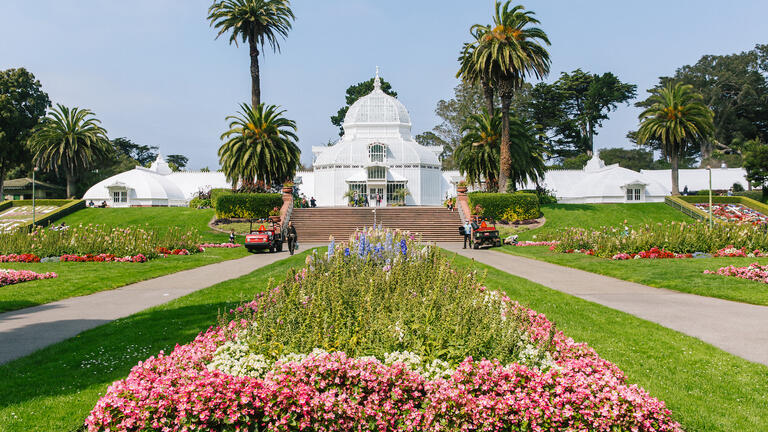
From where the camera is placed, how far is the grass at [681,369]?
4645 millimetres

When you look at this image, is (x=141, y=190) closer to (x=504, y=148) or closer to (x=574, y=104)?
(x=504, y=148)

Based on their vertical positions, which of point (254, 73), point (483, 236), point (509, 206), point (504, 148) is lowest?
point (483, 236)

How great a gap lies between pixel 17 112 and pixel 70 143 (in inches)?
664

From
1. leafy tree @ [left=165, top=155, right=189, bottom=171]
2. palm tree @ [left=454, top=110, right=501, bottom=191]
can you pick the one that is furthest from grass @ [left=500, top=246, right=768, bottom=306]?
leafy tree @ [left=165, top=155, right=189, bottom=171]

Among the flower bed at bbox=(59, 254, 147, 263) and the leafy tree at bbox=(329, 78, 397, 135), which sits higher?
the leafy tree at bbox=(329, 78, 397, 135)

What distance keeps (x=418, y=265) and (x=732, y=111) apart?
8199 cm

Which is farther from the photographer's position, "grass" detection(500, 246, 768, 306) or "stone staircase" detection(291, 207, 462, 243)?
"stone staircase" detection(291, 207, 462, 243)

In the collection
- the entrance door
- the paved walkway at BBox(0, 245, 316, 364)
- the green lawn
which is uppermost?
the entrance door

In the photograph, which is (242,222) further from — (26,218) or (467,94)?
(467,94)

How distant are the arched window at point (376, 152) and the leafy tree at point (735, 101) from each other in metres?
48.4

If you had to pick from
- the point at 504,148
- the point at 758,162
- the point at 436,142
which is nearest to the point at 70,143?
the point at 504,148

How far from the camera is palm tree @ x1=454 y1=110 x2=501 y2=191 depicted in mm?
39312

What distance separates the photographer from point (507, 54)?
34281mm

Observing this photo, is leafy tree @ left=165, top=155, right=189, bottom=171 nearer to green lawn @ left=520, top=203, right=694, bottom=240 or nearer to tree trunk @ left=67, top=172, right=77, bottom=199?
tree trunk @ left=67, top=172, right=77, bottom=199
